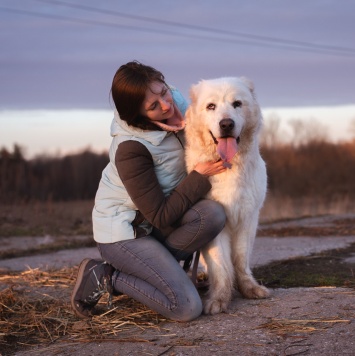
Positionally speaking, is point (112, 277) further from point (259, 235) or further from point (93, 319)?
point (259, 235)

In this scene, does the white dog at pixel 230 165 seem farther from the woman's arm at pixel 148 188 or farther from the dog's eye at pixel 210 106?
the woman's arm at pixel 148 188

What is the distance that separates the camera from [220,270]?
4.61 m

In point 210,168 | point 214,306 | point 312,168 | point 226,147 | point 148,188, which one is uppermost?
point 226,147

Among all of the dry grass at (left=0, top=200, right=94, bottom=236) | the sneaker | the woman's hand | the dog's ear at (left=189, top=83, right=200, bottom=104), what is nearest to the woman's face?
the dog's ear at (left=189, top=83, right=200, bottom=104)

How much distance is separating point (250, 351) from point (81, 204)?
43.4 ft

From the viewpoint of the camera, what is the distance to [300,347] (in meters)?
3.54

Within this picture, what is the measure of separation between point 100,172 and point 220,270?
15413 millimetres

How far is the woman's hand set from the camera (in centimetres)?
450

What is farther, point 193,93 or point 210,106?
point 193,93

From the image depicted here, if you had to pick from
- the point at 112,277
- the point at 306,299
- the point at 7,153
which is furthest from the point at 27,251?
the point at 7,153

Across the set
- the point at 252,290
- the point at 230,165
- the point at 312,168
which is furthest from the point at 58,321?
the point at 312,168

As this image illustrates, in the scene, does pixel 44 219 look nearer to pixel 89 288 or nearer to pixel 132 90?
pixel 89 288

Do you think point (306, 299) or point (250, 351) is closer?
point (250, 351)

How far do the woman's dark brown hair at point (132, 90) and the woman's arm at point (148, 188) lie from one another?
9.0 inches
